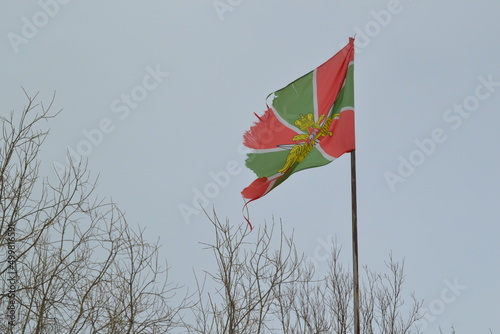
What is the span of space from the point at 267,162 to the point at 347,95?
44.5 inches

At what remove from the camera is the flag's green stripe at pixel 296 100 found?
8.31 meters

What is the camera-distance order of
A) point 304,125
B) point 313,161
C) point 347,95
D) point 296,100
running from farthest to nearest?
point 296,100 → point 304,125 → point 347,95 → point 313,161

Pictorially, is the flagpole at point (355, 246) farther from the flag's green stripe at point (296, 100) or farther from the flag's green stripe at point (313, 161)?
the flag's green stripe at point (296, 100)

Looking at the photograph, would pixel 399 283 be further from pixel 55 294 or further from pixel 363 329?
pixel 55 294

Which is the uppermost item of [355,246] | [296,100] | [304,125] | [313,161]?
[296,100]

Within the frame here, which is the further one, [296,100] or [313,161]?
[296,100]

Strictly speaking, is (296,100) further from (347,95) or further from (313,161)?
(313,161)

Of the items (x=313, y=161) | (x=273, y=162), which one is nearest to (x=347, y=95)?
(x=313, y=161)

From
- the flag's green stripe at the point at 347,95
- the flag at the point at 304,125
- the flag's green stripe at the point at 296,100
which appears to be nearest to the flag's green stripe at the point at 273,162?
the flag at the point at 304,125

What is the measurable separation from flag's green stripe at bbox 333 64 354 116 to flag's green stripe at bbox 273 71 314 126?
0.94 ft

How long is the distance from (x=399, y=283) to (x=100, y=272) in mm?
9844

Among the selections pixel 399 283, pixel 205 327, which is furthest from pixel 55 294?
pixel 399 283

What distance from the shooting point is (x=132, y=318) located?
8.10 metres

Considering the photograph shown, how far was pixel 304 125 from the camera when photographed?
8.23 metres
